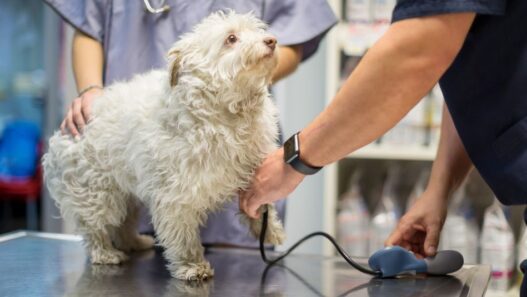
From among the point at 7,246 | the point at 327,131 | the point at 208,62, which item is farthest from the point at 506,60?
the point at 7,246

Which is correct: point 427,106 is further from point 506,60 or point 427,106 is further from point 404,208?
point 506,60

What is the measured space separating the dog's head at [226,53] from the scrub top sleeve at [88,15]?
1.19ft

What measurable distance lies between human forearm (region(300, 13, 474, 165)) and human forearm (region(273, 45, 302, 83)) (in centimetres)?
37

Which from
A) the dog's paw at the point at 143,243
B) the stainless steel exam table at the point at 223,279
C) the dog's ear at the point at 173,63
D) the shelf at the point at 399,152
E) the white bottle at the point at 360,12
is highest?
the white bottle at the point at 360,12

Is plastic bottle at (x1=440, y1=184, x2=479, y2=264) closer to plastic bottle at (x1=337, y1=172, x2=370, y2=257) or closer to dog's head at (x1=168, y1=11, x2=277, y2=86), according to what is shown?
plastic bottle at (x1=337, y1=172, x2=370, y2=257)

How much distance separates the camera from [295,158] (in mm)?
926

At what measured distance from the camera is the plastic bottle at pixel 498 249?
1.82 meters

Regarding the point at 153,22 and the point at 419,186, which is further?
the point at 419,186

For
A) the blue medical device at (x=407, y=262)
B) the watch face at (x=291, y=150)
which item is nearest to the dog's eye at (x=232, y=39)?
the watch face at (x=291, y=150)

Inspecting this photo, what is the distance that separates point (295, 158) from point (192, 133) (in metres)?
0.15

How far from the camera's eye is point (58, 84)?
8.69 feet

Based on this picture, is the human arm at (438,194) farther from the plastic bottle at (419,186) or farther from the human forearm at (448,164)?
the plastic bottle at (419,186)

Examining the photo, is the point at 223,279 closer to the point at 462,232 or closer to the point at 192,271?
the point at 192,271

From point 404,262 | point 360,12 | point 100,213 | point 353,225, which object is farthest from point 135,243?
point 360,12
